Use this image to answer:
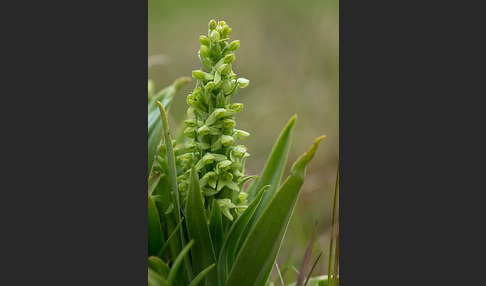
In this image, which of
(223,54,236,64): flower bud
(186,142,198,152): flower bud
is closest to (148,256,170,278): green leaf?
(186,142,198,152): flower bud

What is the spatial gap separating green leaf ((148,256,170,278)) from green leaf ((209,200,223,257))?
0.19m

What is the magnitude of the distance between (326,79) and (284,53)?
9.4 inches

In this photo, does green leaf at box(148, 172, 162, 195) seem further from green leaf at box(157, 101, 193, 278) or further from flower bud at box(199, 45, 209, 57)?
flower bud at box(199, 45, 209, 57)

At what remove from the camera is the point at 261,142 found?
2195mm

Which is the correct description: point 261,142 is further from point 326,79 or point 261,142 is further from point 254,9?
point 254,9

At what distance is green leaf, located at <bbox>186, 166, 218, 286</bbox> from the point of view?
1627 millimetres

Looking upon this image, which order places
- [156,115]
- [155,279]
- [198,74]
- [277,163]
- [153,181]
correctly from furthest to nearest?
[156,115], [277,163], [153,181], [198,74], [155,279]

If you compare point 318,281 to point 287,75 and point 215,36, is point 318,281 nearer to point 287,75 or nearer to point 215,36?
point 287,75

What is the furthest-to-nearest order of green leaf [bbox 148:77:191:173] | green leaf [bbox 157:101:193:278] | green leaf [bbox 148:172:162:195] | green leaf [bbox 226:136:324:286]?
green leaf [bbox 148:77:191:173] < green leaf [bbox 148:172:162:195] < green leaf [bbox 157:101:193:278] < green leaf [bbox 226:136:324:286]

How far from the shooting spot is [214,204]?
170cm

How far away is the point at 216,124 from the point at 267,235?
0.40m

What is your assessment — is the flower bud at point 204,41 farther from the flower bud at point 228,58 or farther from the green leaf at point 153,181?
the green leaf at point 153,181

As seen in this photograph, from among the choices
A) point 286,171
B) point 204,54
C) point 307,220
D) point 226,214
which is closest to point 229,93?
point 204,54

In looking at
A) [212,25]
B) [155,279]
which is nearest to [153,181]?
[155,279]
